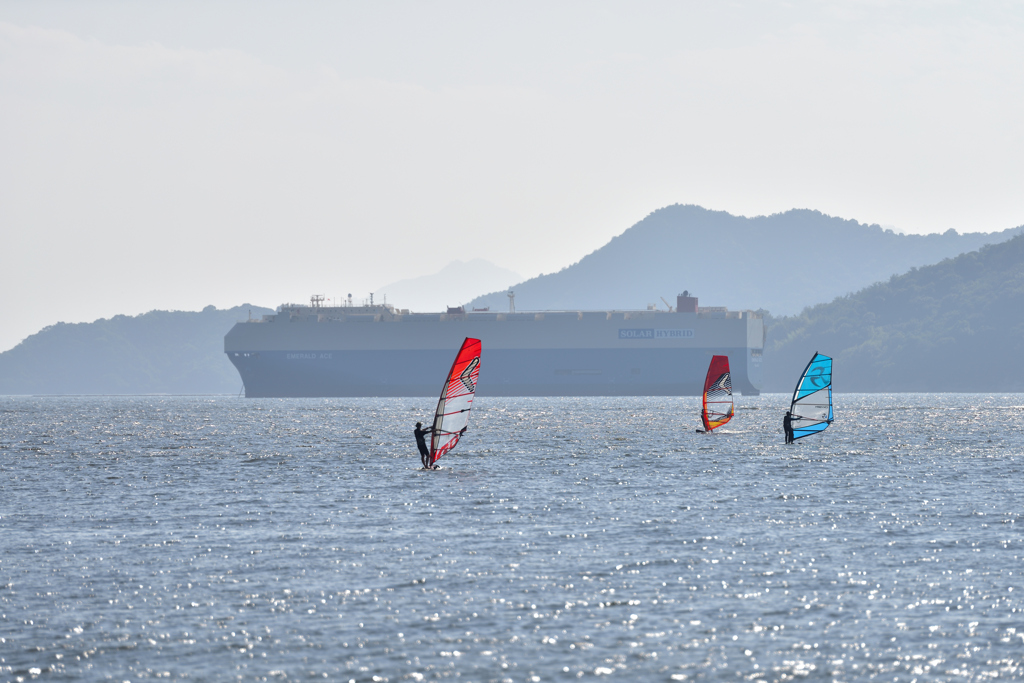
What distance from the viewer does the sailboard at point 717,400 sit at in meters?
76.6

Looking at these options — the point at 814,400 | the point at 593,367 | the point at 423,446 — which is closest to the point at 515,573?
the point at 423,446

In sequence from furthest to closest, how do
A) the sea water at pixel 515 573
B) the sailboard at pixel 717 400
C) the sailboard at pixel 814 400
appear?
1. the sailboard at pixel 717 400
2. the sailboard at pixel 814 400
3. the sea water at pixel 515 573

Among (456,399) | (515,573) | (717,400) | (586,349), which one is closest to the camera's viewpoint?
(515,573)

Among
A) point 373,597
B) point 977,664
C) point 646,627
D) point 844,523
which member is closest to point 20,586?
point 373,597

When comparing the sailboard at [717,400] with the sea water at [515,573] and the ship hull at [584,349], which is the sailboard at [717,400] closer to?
the sea water at [515,573]

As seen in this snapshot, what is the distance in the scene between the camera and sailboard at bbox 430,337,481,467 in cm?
4675

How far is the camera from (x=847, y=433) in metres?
81.8

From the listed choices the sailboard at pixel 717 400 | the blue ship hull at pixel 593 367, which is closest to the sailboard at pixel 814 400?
the sailboard at pixel 717 400

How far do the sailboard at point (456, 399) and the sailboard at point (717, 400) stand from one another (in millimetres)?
28766

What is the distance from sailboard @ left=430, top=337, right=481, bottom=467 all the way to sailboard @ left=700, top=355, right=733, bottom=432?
94.4 ft

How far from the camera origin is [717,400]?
81.9m

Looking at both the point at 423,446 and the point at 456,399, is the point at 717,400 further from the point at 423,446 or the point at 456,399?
the point at 456,399

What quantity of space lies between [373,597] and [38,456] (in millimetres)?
46423

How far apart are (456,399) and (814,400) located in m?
28.1
